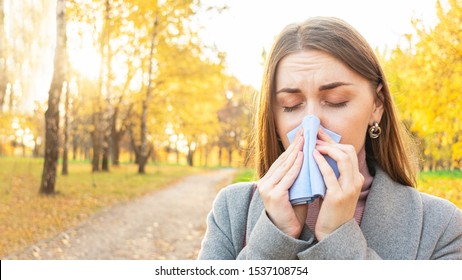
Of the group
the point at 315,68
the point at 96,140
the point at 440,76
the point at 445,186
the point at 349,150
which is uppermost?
the point at 440,76

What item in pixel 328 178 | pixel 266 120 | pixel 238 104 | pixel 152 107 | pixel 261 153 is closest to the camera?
pixel 328 178

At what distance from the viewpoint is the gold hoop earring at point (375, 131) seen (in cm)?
164

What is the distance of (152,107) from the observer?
23094mm

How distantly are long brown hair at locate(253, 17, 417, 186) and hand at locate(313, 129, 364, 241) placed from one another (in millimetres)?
296

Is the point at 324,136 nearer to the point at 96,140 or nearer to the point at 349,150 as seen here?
the point at 349,150

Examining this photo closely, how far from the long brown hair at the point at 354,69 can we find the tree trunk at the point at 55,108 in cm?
1103

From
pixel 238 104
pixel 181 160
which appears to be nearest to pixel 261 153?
pixel 238 104

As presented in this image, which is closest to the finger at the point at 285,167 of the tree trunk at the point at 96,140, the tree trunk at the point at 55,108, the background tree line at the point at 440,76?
the background tree line at the point at 440,76

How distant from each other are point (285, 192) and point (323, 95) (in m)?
0.31

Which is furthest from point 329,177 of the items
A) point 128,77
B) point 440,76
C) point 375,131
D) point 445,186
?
point 128,77

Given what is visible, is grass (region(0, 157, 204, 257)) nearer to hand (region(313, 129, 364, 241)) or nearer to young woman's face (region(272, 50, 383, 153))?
young woman's face (region(272, 50, 383, 153))

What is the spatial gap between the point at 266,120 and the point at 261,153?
0.49ft

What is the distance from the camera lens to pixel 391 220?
1.52 metres
